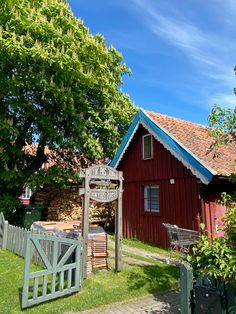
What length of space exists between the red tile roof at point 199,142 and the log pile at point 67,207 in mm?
6136

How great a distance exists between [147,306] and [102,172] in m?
3.43

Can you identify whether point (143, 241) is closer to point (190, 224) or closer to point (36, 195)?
point (190, 224)

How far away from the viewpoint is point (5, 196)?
1457cm

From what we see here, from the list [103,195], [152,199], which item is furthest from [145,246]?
[103,195]

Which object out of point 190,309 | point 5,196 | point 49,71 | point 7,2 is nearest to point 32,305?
point 190,309

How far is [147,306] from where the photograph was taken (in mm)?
5730

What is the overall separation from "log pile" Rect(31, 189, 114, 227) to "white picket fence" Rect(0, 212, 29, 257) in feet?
17.8

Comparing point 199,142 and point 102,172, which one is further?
point 199,142

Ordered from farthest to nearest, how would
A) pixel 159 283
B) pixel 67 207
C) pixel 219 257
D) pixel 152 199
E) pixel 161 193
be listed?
pixel 67 207, pixel 152 199, pixel 161 193, pixel 159 283, pixel 219 257

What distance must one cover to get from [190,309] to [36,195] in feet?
46.2

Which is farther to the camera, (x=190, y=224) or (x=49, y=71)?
(x=49, y=71)

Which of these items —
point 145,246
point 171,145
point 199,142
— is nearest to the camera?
point 171,145

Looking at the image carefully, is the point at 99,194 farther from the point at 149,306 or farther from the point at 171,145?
the point at 171,145

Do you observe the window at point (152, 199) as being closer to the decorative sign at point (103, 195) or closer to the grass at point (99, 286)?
the grass at point (99, 286)
